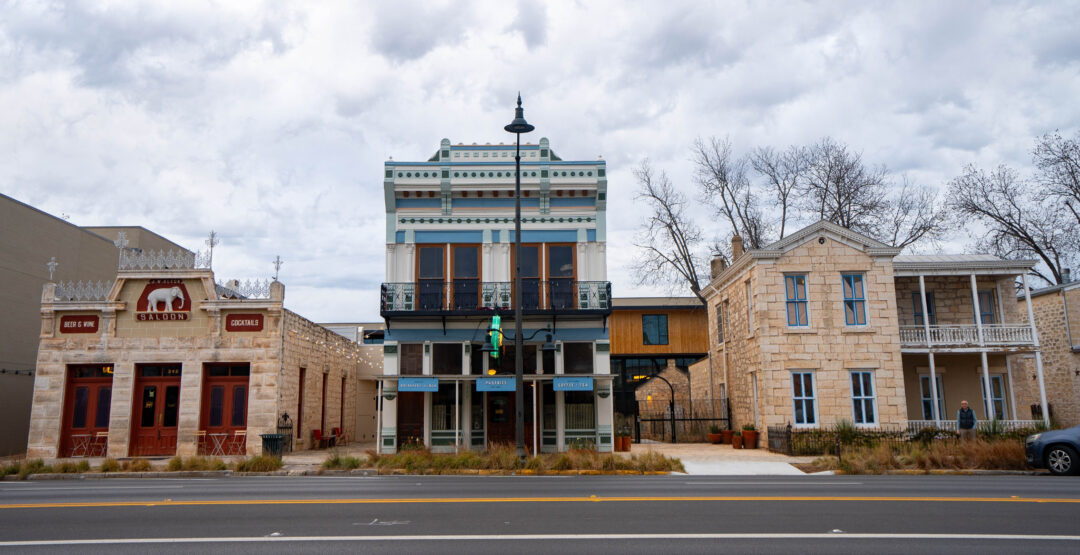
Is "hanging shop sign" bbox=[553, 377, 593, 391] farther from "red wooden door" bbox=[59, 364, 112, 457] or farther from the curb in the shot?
"red wooden door" bbox=[59, 364, 112, 457]

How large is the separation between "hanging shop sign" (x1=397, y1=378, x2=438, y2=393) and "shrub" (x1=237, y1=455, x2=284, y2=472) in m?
4.14

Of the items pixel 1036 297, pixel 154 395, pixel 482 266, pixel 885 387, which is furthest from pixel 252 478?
pixel 1036 297

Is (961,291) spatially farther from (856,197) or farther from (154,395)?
(154,395)

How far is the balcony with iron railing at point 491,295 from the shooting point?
74.7 ft

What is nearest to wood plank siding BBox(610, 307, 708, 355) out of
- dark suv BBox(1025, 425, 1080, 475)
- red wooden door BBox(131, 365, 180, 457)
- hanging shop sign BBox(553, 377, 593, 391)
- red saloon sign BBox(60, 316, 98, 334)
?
hanging shop sign BBox(553, 377, 593, 391)

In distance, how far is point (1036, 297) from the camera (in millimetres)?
29734

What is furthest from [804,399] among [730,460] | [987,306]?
[987,306]

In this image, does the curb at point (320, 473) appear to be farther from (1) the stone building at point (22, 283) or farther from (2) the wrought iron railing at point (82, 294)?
(1) the stone building at point (22, 283)

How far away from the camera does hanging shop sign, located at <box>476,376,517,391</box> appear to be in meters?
20.8

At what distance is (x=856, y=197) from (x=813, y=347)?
1546 centimetres

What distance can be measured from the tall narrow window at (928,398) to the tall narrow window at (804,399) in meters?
5.11

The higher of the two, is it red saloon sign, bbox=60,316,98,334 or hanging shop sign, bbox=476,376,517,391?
red saloon sign, bbox=60,316,98,334

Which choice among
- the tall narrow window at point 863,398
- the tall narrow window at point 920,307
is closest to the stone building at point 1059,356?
the tall narrow window at point 920,307

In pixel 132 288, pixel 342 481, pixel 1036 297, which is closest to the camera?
pixel 342 481
